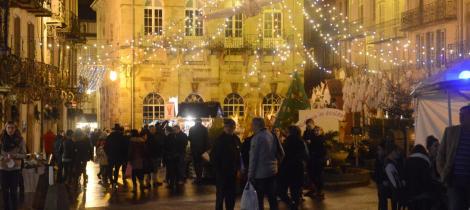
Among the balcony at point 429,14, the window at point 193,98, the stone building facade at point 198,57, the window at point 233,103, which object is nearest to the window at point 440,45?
the balcony at point 429,14

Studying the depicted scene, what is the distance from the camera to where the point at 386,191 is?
49.9ft

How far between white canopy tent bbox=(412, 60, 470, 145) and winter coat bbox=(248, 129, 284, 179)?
3416 millimetres

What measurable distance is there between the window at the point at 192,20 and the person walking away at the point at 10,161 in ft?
106

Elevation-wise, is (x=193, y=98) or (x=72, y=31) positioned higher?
(x=72, y=31)

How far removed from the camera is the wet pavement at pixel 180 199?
62.2 feet

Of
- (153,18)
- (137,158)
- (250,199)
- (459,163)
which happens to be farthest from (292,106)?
(153,18)

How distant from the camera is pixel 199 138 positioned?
2522cm

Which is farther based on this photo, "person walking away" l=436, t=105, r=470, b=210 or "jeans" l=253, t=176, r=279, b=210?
"jeans" l=253, t=176, r=279, b=210

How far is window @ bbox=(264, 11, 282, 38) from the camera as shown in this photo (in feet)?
164

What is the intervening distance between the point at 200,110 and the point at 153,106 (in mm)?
8453

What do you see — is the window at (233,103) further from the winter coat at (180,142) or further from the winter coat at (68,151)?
the winter coat at (68,151)

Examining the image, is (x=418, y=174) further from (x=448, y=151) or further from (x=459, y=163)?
(x=459, y=163)

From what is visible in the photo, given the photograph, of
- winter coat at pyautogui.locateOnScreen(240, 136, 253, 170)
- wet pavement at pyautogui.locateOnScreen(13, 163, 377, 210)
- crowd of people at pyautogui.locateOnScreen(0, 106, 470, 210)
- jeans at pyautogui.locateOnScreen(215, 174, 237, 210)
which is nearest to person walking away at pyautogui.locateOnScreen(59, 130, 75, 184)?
crowd of people at pyautogui.locateOnScreen(0, 106, 470, 210)

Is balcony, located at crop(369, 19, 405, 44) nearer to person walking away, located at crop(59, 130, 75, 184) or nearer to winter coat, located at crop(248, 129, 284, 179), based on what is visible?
person walking away, located at crop(59, 130, 75, 184)
